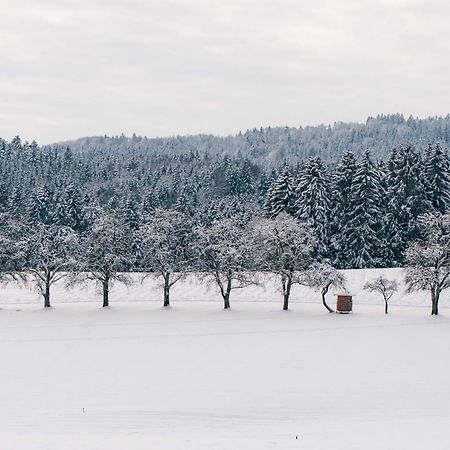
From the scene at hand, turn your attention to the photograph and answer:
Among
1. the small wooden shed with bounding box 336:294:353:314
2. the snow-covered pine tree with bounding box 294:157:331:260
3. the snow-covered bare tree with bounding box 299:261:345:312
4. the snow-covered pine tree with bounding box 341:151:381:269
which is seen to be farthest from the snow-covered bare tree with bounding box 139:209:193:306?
the snow-covered pine tree with bounding box 341:151:381:269

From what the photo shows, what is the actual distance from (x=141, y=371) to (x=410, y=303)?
36930 mm

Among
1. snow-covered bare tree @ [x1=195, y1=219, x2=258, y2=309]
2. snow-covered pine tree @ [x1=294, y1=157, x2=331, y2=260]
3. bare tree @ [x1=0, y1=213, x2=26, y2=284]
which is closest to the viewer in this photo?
bare tree @ [x1=0, y1=213, x2=26, y2=284]

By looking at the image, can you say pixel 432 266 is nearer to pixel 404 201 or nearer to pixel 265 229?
pixel 265 229

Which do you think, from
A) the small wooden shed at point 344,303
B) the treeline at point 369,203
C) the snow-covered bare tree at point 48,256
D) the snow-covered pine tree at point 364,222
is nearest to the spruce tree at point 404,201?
the treeline at point 369,203

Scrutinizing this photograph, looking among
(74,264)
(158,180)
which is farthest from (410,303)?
(158,180)

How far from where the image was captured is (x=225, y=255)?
2138 inches

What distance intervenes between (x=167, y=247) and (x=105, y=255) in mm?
5659

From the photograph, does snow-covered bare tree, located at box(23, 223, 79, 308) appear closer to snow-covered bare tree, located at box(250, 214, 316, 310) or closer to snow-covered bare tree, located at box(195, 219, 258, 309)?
snow-covered bare tree, located at box(195, 219, 258, 309)

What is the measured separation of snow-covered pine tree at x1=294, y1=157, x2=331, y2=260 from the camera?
7231cm

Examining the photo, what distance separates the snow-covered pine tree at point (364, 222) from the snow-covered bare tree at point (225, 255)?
18.4 metres

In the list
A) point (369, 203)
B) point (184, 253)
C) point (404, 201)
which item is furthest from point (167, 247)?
point (404, 201)

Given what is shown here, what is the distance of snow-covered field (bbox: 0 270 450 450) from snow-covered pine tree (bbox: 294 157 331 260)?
813 inches

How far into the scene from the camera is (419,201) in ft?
234

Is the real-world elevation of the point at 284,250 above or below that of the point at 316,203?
below
